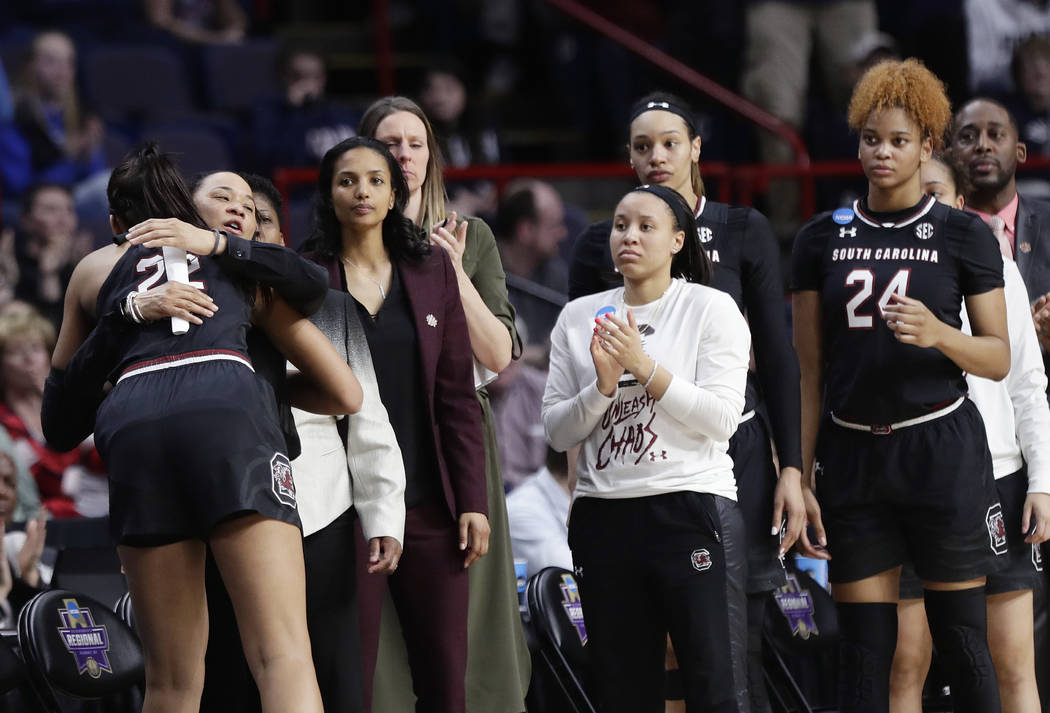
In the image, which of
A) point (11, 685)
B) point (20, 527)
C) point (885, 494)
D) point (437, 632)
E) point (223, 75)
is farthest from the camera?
point (223, 75)

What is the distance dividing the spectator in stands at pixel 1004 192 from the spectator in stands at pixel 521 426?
2.66 metres

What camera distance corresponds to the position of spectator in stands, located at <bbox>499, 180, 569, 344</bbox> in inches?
311

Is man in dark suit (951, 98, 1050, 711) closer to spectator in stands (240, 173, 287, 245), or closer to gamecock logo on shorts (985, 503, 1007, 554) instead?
gamecock logo on shorts (985, 503, 1007, 554)

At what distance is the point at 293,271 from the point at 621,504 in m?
1.09

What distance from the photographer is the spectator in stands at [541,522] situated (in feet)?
20.1

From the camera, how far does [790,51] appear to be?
952 centimetres

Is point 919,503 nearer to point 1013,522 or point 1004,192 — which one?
point 1013,522

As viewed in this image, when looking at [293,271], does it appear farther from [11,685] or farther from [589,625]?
[11,685]

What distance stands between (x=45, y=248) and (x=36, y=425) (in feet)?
3.99

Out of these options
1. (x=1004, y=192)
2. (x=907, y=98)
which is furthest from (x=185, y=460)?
(x=1004, y=192)

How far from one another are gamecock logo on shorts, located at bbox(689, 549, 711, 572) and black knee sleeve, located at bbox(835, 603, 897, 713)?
0.65 m

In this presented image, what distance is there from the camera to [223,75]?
382 inches

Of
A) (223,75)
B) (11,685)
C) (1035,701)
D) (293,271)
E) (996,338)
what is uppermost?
(223,75)

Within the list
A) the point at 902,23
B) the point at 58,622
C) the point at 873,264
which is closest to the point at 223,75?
the point at 902,23
